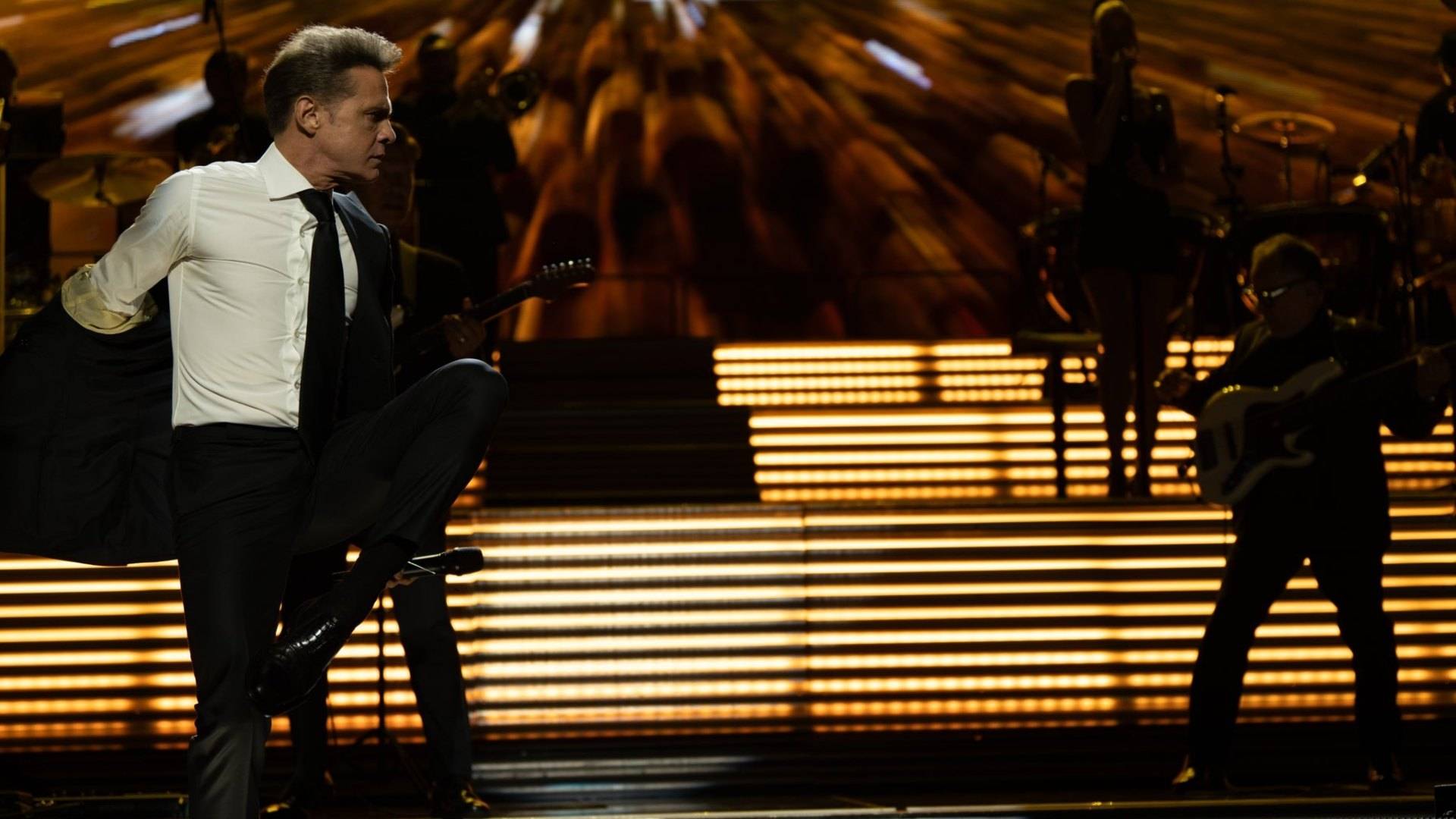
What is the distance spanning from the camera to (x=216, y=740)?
252 cm

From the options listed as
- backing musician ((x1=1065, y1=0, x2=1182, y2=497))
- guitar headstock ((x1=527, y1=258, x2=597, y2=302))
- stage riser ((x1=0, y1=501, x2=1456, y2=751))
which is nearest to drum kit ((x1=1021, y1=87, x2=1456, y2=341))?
→ backing musician ((x1=1065, y1=0, x2=1182, y2=497))

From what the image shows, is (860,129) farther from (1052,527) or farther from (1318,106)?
(1052,527)

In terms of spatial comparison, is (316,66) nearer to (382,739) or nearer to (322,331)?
(322,331)

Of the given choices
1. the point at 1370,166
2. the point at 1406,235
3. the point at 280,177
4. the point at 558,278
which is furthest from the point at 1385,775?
the point at 1370,166

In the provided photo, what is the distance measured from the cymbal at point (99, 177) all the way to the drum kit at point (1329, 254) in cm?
412

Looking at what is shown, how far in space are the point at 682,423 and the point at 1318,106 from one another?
5.33m

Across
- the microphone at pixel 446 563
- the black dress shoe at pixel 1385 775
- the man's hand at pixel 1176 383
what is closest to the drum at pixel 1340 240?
the man's hand at pixel 1176 383

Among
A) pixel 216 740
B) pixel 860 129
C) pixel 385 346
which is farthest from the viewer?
pixel 860 129

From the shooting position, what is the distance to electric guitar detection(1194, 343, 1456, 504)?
14.3 ft

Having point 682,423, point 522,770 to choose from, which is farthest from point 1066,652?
point 682,423

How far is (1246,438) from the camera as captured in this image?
4492 mm

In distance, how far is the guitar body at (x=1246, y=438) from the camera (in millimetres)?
4434

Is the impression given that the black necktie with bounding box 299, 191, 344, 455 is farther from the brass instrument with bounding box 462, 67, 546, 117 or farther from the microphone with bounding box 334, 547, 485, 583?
the brass instrument with bounding box 462, 67, 546, 117

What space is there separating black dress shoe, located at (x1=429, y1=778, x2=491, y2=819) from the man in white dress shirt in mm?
1383
